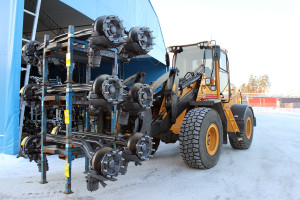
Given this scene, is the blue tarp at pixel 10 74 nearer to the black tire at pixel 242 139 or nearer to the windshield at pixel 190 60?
the windshield at pixel 190 60

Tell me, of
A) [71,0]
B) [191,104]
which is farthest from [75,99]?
[71,0]

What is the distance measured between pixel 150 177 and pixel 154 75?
638 inches

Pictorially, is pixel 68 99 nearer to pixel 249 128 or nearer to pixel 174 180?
pixel 174 180

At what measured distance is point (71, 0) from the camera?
9.46m

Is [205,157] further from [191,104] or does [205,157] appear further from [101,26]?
[101,26]

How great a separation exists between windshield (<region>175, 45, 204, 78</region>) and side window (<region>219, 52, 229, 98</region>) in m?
0.68

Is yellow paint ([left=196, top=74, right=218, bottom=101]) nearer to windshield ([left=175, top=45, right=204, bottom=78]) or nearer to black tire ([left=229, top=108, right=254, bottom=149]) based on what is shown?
windshield ([left=175, top=45, right=204, bottom=78])

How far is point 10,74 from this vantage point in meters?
6.97

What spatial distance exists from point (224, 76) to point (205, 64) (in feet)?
3.00

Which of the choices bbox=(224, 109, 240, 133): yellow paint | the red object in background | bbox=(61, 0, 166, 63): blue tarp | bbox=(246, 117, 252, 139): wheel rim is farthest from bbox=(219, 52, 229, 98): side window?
the red object in background

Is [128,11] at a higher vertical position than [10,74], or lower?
higher

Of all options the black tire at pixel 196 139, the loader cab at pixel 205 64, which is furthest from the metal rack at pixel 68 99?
the loader cab at pixel 205 64

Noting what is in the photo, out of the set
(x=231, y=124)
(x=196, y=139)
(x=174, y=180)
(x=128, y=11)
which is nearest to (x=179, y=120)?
(x=196, y=139)

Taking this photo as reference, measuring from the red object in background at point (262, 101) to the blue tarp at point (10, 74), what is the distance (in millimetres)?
41358
